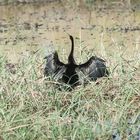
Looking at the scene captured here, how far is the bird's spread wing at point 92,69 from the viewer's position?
15.0ft

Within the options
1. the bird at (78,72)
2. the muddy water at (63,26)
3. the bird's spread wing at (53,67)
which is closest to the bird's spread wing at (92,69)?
the bird at (78,72)

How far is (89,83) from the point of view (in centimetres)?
450

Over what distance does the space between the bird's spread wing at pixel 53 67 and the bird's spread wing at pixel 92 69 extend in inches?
5.5

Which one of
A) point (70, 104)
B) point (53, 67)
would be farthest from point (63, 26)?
point (70, 104)

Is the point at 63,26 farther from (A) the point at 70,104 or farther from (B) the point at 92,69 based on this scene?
(A) the point at 70,104

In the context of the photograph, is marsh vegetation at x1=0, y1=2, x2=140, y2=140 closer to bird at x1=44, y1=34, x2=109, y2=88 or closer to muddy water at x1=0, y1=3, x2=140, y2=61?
bird at x1=44, y1=34, x2=109, y2=88

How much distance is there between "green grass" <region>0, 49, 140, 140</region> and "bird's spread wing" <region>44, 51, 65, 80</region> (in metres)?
0.11

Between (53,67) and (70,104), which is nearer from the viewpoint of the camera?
(70,104)

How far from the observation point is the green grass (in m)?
3.75

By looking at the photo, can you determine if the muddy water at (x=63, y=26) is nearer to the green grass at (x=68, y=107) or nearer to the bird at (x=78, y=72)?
the bird at (x=78, y=72)

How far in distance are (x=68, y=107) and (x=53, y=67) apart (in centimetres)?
64

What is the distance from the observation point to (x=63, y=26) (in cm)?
1069

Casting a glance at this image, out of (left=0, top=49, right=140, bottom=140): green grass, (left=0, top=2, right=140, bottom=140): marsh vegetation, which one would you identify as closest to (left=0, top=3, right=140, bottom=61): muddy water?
(left=0, top=2, right=140, bottom=140): marsh vegetation

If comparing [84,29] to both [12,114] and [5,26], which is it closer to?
[5,26]
